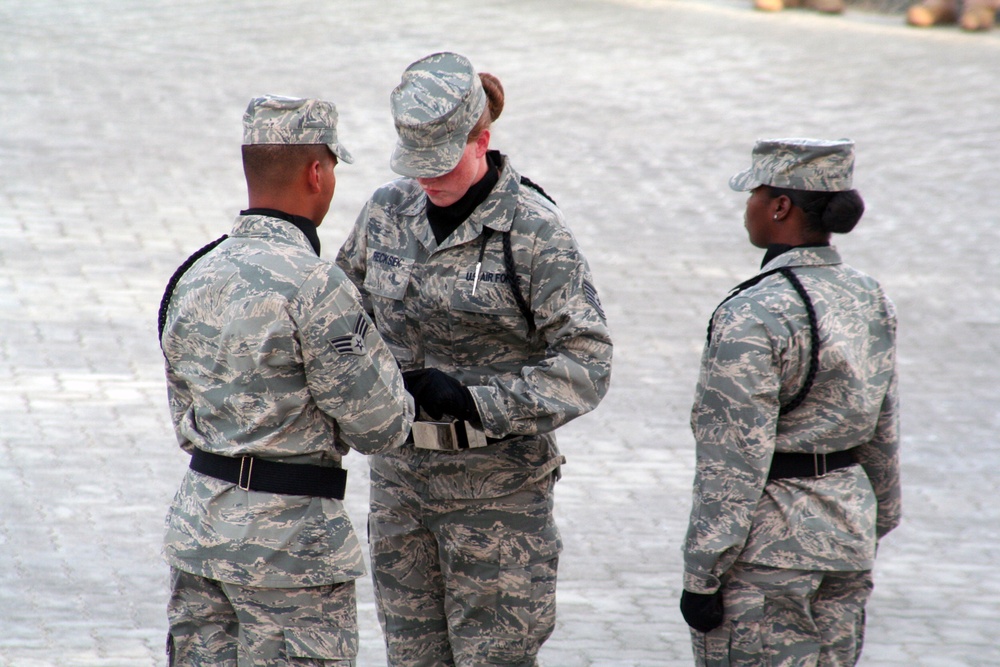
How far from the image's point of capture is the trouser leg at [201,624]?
3109mm

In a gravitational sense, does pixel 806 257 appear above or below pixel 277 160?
below

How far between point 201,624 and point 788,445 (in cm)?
160

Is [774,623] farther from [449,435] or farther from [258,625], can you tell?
[258,625]

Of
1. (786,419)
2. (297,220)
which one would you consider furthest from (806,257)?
(297,220)

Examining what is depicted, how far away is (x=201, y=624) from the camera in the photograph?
3145 millimetres

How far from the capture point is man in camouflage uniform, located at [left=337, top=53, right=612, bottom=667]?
137 inches

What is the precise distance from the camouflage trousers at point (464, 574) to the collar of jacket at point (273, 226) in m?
0.93

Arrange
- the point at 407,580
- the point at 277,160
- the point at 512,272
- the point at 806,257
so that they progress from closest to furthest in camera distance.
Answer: the point at 277,160 → the point at 806,257 → the point at 512,272 → the point at 407,580

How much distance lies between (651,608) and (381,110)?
32.8 feet

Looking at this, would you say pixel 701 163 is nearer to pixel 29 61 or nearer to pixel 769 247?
pixel 29 61

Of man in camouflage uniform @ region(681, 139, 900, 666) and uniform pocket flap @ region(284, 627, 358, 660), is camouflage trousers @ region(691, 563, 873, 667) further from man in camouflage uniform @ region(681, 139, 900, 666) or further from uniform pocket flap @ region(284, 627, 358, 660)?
uniform pocket flap @ region(284, 627, 358, 660)

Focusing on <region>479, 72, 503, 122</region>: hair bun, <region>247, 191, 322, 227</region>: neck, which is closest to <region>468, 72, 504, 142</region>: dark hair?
<region>479, 72, 503, 122</region>: hair bun

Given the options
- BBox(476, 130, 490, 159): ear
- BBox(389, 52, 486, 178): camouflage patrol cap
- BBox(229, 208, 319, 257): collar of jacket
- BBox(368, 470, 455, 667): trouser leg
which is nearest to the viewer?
BBox(229, 208, 319, 257): collar of jacket

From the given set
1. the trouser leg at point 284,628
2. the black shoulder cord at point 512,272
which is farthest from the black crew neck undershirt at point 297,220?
the trouser leg at point 284,628
